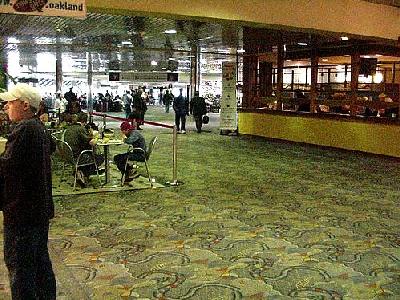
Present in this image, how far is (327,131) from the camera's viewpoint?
1341 cm

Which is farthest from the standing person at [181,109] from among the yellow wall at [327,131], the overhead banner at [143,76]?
the overhead banner at [143,76]

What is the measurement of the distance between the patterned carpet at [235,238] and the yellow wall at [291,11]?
8.43 feet

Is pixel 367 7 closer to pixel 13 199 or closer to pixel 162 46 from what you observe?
pixel 162 46

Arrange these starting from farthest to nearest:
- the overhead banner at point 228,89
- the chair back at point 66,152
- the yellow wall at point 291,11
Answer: the overhead banner at point 228,89 → the yellow wall at point 291,11 → the chair back at point 66,152

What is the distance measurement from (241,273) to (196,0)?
529 centimetres

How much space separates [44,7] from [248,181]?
12.9 feet

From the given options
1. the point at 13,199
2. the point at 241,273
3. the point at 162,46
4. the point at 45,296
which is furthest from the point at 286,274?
the point at 162,46

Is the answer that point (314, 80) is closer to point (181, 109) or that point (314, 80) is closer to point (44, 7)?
point (181, 109)

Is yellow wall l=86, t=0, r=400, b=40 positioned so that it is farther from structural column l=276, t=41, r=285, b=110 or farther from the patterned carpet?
structural column l=276, t=41, r=285, b=110

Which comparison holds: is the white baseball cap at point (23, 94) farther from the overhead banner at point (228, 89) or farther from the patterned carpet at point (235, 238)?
the overhead banner at point (228, 89)

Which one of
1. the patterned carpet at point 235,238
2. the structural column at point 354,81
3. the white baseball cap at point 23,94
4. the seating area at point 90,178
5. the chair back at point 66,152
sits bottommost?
the patterned carpet at point 235,238

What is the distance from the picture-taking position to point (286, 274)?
4152mm

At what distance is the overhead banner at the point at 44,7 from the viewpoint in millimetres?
6109

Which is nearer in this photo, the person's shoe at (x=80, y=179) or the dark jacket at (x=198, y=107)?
the person's shoe at (x=80, y=179)
